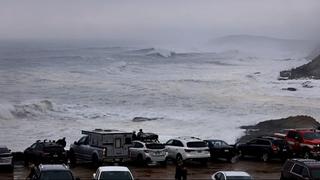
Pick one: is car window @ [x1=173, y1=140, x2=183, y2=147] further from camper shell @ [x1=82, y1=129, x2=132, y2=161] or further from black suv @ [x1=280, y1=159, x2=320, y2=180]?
black suv @ [x1=280, y1=159, x2=320, y2=180]

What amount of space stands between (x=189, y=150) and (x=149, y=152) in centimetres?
189

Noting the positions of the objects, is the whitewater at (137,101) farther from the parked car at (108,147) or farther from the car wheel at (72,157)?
the parked car at (108,147)

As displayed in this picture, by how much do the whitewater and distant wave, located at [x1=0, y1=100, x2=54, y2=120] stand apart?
91 millimetres

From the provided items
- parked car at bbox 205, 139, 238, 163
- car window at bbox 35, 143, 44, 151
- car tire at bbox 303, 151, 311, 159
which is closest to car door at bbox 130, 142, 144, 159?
parked car at bbox 205, 139, 238, 163

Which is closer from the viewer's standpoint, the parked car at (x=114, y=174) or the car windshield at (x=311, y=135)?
the parked car at (x=114, y=174)

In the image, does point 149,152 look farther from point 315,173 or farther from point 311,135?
point 315,173

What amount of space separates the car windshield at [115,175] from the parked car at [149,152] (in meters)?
9.16

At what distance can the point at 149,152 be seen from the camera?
29.1 metres

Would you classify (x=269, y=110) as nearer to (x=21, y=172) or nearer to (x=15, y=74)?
(x=21, y=172)

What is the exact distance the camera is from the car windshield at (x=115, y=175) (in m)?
19.7

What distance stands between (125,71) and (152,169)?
90.3 m

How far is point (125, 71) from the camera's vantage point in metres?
118

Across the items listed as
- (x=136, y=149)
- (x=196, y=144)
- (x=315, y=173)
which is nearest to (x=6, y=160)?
(x=136, y=149)

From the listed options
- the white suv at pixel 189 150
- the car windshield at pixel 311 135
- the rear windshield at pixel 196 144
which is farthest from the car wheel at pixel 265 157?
the rear windshield at pixel 196 144
